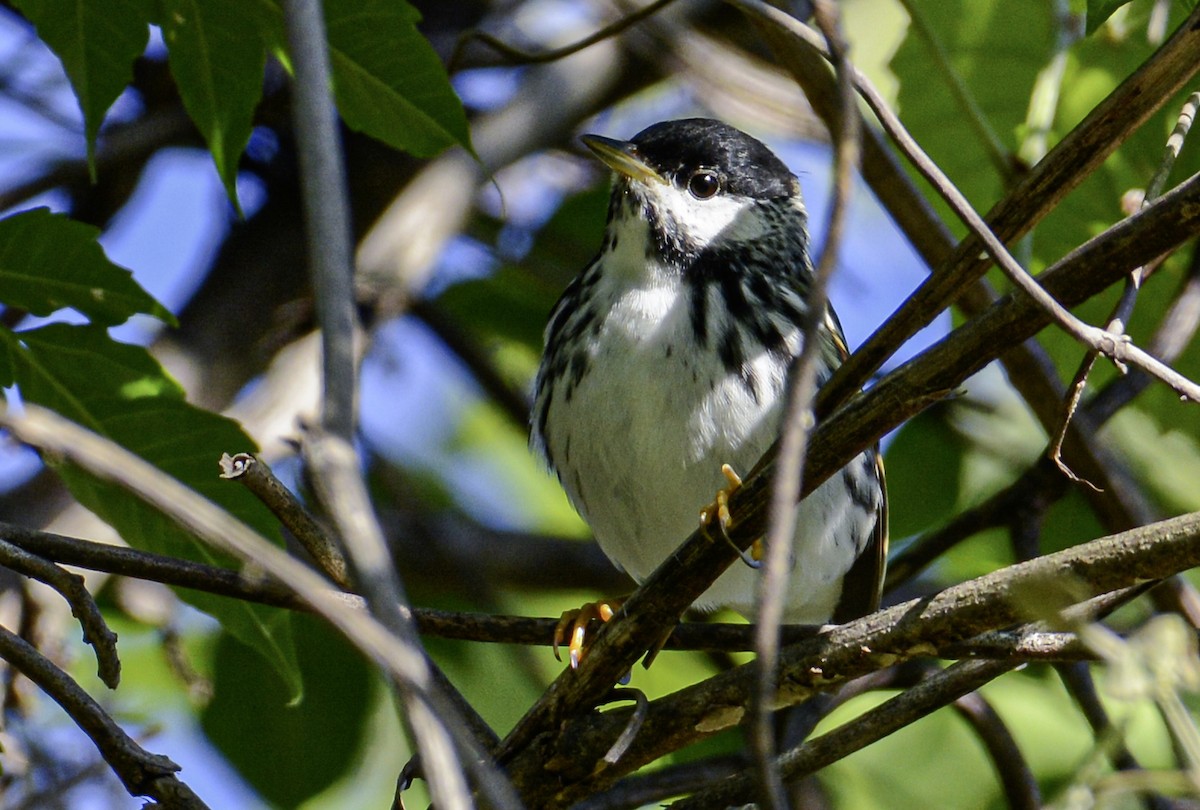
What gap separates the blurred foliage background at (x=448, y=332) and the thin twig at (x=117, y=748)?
1.18ft

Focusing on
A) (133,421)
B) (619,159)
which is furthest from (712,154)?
(133,421)

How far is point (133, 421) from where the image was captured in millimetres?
2211

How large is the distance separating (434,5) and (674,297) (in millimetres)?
1604

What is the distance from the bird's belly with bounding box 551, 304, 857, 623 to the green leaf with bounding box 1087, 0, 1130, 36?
4.20 feet

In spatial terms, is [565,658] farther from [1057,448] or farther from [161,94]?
[1057,448]

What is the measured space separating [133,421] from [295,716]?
1.44 metres

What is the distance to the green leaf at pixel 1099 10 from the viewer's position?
5.78 ft

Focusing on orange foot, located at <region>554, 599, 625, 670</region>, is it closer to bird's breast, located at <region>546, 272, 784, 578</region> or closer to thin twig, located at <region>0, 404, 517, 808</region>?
bird's breast, located at <region>546, 272, 784, 578</region>

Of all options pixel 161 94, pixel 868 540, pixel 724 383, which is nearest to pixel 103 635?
pixel 724 383

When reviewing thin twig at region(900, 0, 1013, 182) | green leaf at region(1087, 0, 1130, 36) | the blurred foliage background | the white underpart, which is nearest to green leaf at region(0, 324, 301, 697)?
the blurred foliage background

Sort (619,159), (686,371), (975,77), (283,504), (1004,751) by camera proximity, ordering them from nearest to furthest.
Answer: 1. (283,504)
2. (1004,751)
3. (686,371)
4. (975,77)
5. (619,159)

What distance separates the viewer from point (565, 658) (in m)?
3.94

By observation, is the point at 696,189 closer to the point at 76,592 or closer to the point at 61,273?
the point at 61,273

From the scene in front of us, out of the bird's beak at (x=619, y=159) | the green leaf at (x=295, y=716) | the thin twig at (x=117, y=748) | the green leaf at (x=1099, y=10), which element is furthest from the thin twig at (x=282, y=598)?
the bird's beak at (x=619, y=159)
